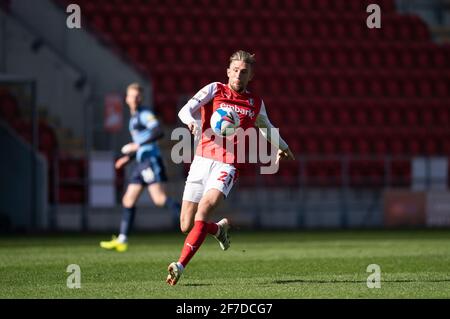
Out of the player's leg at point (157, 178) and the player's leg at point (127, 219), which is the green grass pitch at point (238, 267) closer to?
the player's leg at point (127, 219)

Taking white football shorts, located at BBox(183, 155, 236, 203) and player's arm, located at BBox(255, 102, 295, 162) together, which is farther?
player's arm, located at BBox(255, 102, 295, 162)

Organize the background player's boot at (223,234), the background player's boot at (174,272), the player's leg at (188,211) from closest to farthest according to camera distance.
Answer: the background player's boot at (174,272) < the player's leg at (188,211) < the background player's boot at (223,234)

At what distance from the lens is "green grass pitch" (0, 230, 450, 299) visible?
923 cm

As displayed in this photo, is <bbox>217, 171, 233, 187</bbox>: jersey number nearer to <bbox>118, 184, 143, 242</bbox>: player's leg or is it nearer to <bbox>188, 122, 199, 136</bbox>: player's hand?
<bbox>188, 122, 199, 136</bbox>: player's hand

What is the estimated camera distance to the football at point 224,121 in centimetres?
1016

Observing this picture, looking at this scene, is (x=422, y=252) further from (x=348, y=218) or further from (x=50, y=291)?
(x=348, y=218)

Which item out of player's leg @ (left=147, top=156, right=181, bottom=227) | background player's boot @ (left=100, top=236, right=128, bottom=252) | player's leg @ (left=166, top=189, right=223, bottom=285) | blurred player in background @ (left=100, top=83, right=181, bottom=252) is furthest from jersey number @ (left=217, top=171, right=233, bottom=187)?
player's leg @ (left=147, top=156, right=181, bottom=227)

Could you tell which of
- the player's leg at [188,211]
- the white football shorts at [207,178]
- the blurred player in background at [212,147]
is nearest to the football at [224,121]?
the blurred player in background at [212,147]

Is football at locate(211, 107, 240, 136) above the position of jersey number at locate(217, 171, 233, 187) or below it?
above

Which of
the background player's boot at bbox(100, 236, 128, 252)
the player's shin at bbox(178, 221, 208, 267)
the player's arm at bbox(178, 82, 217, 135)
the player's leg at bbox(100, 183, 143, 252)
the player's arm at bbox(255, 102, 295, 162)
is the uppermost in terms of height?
the player's arm at bbox(178, 82, 217, 135)

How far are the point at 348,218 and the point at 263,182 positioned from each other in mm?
1958

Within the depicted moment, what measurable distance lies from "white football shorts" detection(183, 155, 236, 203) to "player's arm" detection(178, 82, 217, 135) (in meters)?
0.43

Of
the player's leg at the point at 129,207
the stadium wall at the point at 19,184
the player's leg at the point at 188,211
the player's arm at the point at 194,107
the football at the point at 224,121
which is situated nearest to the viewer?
the player's arm at the point at 194,107
